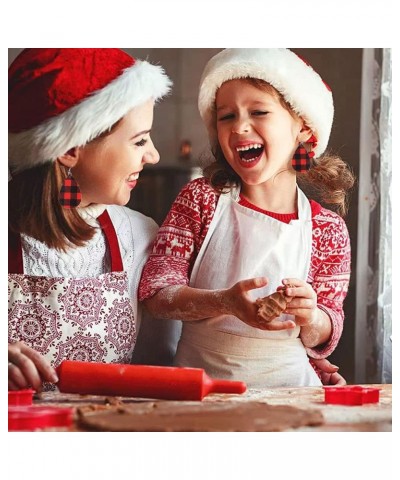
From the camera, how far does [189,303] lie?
1.30m

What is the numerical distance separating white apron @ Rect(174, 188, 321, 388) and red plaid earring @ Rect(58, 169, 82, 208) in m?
0.24

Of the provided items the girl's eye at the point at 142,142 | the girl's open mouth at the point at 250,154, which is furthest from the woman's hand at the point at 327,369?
the girl's eye at the point at 142,142

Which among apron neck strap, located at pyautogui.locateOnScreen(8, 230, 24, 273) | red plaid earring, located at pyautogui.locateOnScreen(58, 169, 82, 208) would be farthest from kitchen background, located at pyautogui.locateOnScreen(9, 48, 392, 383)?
apron neck strap, located at pyautogui.locateOnScreen(8, 230, 24, 273)

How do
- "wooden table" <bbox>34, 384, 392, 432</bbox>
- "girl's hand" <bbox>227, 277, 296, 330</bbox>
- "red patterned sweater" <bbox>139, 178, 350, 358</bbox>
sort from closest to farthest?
"wooden table" <bbox>34, 384, 392, 432</bbox> < "girl's hand" <bbox>227, 277, 296, 330</bbox> < "red patterned sweater" <bbox>139, 178, 350, 358</bbox>

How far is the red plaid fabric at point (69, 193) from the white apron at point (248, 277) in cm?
24

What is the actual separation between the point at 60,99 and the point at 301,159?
428mm

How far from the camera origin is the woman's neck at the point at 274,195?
1.35 m

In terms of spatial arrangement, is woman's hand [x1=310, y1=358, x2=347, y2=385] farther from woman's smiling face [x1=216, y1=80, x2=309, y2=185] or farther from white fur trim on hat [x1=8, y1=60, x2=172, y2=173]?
white fur trim on hat [x1=8, y1=60, x2=172, y2=173]

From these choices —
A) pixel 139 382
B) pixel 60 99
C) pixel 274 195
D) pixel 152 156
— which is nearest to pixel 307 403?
pixel 139 382

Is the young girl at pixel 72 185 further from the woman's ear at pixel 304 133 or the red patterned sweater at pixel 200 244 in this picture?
the woman's ear at pixel 304 133

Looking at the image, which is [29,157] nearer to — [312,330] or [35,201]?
[35,201]

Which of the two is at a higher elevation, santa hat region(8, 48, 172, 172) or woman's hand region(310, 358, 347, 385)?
santa hat region(8, 48, 172, 172)

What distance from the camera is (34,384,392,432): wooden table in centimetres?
113

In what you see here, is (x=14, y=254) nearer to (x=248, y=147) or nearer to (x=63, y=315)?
(x=63, y=315)
